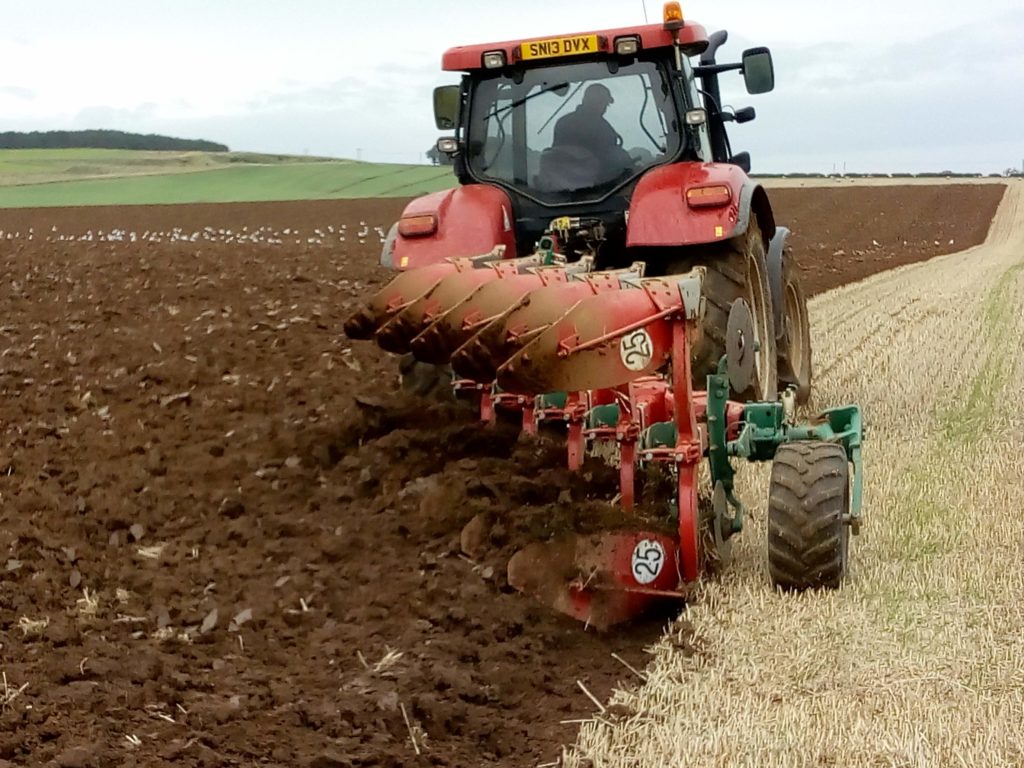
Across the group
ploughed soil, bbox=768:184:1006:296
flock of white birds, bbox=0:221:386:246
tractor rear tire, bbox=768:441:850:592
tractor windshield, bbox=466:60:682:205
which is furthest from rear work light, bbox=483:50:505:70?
flock of white birds, bbox=0:221:386:246

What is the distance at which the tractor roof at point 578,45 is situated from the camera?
18.9 feet

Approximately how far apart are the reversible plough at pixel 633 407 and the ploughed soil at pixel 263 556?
161 mm

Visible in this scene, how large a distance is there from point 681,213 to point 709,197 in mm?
127

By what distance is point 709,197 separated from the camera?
5336 mm

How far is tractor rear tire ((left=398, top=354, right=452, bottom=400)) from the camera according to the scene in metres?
5.69

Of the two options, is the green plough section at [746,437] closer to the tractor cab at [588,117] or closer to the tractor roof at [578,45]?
the tractor cab at [588,117]

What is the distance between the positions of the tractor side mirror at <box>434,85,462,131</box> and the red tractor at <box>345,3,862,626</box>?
0.01 meters

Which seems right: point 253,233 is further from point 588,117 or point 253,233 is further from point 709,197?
point 709,197

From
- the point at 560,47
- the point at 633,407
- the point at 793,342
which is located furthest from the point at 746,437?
the point at 793,342

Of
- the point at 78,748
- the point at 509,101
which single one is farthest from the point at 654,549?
the point at 509,101

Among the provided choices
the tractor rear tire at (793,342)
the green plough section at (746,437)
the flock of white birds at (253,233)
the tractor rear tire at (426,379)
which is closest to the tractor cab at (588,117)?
the tractor rear tire at (426,379)

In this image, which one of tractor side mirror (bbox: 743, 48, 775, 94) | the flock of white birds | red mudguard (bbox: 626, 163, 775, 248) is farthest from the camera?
the flock of white birds

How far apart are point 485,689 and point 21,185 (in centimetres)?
3821

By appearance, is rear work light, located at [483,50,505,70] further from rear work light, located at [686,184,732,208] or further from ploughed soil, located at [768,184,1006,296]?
ploughed soil, located at [768,184,1006,296]
